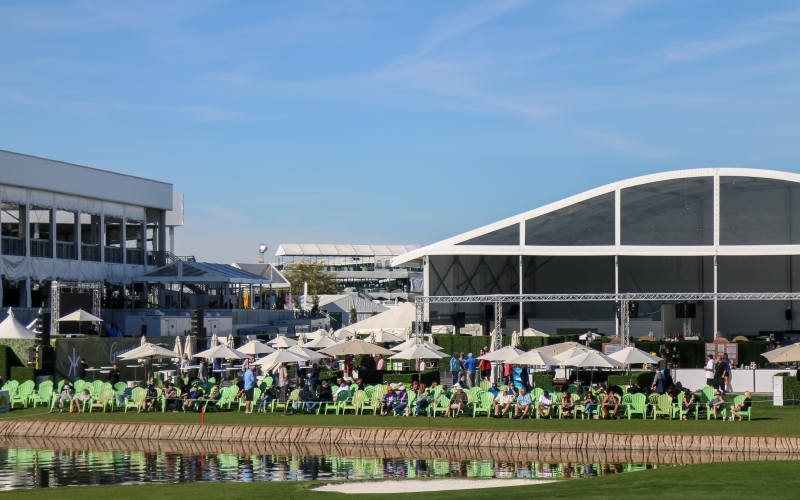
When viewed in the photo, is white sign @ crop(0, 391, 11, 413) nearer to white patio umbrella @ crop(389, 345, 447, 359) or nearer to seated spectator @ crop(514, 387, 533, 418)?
white patio umbrella @ crop(389, 345, 447, 359)

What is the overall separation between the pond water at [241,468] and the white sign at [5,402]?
7174 mm

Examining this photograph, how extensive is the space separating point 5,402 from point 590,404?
49.6ft

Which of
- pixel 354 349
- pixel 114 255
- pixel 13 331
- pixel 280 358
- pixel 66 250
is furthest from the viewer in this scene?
pixel 114 255

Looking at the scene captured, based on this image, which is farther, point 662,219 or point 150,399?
point 662,219

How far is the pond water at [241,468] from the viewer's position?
18.0 metres

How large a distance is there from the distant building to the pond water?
315ft

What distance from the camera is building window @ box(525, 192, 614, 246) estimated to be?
4644 centimetres

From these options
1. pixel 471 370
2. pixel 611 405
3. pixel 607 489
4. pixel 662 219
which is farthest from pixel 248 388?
pixel 662 219

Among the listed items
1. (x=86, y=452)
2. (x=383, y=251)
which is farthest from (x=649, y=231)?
(x=383, y=251)

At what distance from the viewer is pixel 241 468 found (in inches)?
753

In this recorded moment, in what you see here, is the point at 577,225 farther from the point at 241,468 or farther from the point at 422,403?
the point at 241,468

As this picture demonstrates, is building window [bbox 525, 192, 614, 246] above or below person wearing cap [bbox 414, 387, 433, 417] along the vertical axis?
above

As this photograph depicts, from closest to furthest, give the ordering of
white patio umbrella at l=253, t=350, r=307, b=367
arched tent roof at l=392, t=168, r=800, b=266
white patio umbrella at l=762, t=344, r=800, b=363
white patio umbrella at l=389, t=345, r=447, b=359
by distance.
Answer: white patio umbrella at l=253, t=350, r=307, b=367 → white patio umbrella at l=762, t=344, r=800, b=363 → white patio umbrella at l=389, t=345, r=447, b=359 → arched tent roof at l=392, t=168, r=800, b=266

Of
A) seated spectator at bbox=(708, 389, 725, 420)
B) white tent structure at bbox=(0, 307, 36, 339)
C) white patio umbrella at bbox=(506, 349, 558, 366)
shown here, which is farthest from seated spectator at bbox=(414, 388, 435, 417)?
white tent structure at bbox=(0, 307, 36, 339)
